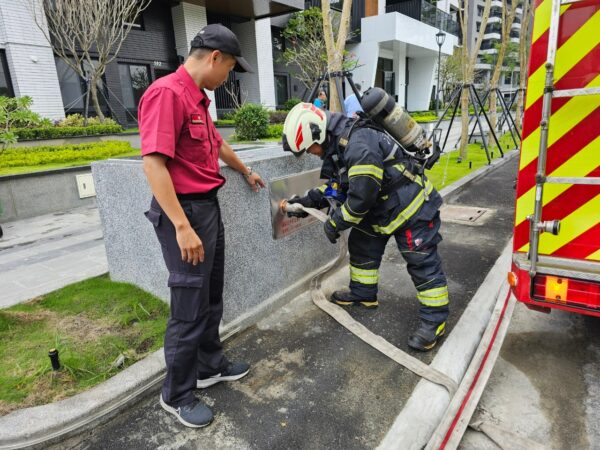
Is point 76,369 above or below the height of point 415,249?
below

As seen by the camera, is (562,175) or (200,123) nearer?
(200,123)

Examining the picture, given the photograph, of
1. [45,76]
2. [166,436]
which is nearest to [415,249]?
[166,436]

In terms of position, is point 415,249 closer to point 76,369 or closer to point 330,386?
point 330,386

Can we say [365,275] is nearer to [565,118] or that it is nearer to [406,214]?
[406,214]

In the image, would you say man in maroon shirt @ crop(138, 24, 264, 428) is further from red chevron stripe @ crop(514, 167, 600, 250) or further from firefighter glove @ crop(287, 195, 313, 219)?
red chevron stripe @ crop(514, 167, 600, 250)

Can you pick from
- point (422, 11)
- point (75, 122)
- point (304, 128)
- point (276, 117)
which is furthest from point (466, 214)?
point (422, 11)

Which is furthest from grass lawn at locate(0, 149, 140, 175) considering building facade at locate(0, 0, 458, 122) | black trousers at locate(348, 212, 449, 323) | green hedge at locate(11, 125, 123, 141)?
black trousers at locate(348, 212, 449, 323)

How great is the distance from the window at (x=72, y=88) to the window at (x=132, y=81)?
115 cm

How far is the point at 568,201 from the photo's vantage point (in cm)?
249

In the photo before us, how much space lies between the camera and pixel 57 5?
1040cm

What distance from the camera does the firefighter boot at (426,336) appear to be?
2.86 m

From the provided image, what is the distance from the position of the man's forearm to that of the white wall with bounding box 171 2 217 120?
13.2 m

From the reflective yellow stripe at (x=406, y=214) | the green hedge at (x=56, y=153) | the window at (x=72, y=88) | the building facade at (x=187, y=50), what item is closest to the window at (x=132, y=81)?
the building facade at (x=187, y=50)

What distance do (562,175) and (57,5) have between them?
39.8 ft
